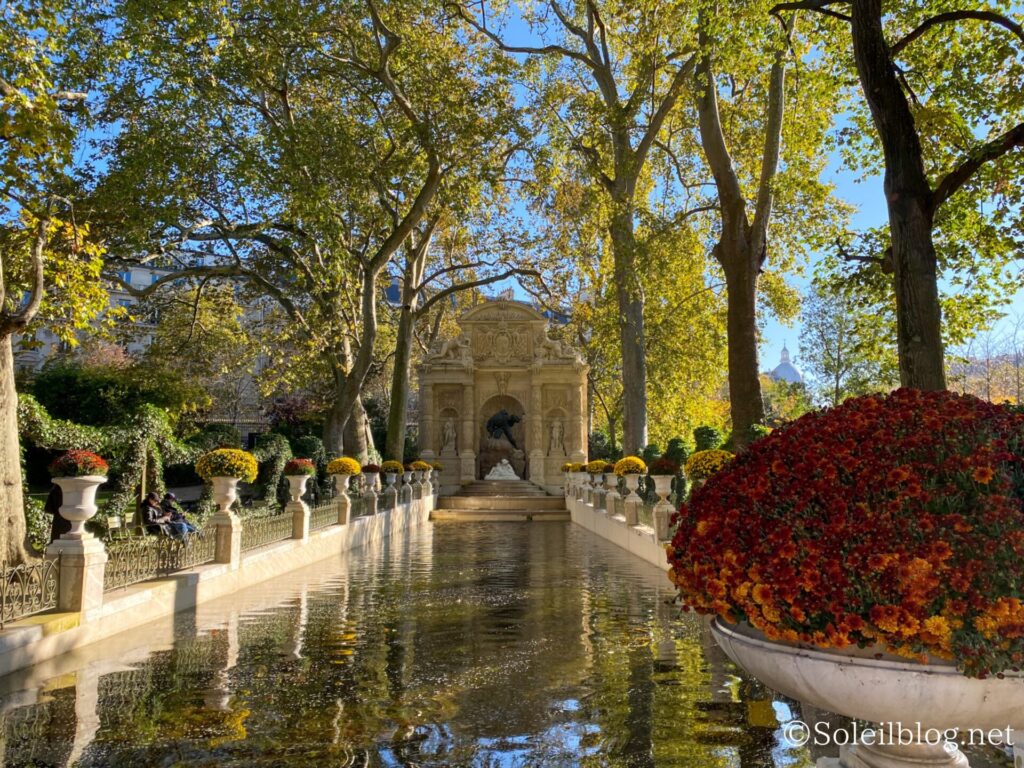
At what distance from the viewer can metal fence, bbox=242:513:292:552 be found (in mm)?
11821

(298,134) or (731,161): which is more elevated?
(298,134)

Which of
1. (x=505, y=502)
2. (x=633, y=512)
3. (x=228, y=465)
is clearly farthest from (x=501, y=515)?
(x=228, y=465)

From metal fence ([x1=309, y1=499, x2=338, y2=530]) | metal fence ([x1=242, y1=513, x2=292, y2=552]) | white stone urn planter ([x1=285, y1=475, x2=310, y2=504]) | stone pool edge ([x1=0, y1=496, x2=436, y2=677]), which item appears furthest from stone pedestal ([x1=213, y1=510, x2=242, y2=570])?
metal fence ([x1=309, y1=499, x2=338, y2=530])

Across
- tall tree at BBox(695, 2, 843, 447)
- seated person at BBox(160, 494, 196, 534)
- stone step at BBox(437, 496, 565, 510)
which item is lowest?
stone step at BBox(437, 496, 565, 510)

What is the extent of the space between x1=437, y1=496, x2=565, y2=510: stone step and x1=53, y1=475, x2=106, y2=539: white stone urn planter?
21284mm

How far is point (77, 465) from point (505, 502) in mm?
20749

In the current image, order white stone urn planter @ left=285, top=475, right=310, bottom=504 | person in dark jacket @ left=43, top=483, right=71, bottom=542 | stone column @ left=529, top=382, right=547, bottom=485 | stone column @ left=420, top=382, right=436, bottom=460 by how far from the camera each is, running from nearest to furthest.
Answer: person in dark jacket @ left=43, top=483, right=71, bottom=542
white stone urn planter @ left=285, top=475, right=310, bottom=504
stone column @ left=529, top=382, right=547, bottom=485
stone column @ left=420, top=382, right=436, bottom=460

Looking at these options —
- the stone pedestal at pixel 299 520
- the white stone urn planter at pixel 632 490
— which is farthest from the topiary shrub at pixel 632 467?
the stone pedestal at pixel 299 520

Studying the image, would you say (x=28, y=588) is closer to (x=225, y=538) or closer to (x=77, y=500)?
(x=77, y=500)

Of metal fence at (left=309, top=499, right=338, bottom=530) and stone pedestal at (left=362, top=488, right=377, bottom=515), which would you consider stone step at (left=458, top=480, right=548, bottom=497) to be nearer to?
stone pedestal at (left=362, top=488, right=377, bottom=515)

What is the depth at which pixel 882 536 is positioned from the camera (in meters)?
2.96

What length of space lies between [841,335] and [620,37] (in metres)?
24.9

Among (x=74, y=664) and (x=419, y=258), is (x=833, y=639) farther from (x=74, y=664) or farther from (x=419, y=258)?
(x=419, y=258)

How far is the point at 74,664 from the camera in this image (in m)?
6.47
